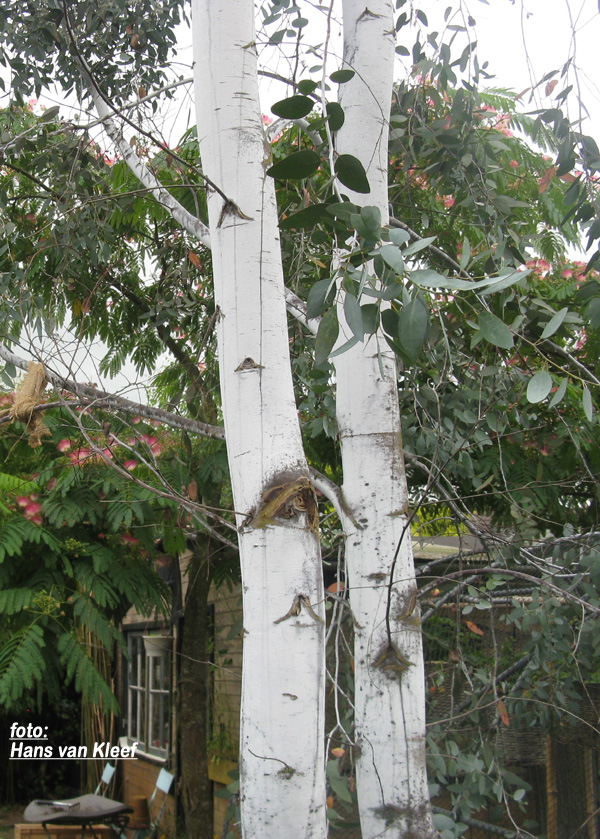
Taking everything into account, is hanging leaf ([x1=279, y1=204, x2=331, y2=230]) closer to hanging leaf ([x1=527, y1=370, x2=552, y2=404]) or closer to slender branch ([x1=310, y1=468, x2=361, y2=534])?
hanging leaf ([x1=527, y1=370, x2=552, y2=404])

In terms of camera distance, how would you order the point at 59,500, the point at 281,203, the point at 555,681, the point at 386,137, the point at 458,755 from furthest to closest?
1. the point at 59,500
2. the point at 281,203
3. the point at 555,681
4. the point at 458,755
5. the point at 386,137

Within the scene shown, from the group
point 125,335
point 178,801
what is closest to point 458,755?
point 125,335

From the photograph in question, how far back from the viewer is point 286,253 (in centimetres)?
298

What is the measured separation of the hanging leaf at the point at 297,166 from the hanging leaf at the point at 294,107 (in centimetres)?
7

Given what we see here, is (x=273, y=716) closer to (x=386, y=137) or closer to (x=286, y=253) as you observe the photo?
(x=386, y=137)

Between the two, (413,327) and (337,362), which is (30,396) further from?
(413,327)

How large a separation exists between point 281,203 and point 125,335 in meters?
1.92

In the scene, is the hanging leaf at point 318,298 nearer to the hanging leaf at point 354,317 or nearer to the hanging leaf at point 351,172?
the hanging leaf at point 354,317

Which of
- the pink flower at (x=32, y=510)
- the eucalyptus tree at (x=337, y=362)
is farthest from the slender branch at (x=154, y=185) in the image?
the pink flower at (x=32, y=510)

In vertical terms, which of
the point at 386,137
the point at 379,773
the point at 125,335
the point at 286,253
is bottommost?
the point at 379,773

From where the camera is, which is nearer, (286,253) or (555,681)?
(555,681)

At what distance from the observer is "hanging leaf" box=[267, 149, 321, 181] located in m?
1.24

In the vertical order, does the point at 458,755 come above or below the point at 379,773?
below

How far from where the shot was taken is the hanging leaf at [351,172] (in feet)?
4.06
